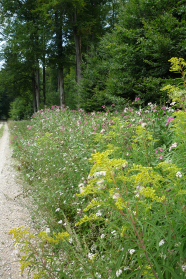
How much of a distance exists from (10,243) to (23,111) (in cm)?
3515

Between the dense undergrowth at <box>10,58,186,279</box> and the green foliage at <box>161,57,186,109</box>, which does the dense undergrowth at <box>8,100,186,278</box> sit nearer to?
the dense undergrowth at <box>10,58,186,279</box>

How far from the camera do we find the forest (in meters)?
6.59

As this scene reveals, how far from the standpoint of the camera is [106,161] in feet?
3.35

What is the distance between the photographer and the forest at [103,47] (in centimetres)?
659

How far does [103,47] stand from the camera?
38.8 feet

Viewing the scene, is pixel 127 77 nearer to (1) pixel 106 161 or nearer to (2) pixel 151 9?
(2) pixel 151 9

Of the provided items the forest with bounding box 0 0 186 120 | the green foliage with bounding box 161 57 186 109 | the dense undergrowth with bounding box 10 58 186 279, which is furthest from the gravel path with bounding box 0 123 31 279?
the forest with bounding box 0 0 186 120

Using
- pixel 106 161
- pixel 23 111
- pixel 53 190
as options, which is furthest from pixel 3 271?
pixel 23 111

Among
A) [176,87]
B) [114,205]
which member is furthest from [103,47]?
[114,205]

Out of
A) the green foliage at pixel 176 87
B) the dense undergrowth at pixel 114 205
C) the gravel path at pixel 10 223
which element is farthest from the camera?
the gravel path at pixel 10 223

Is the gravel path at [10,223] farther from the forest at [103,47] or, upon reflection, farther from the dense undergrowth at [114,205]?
the forest at [103,47]

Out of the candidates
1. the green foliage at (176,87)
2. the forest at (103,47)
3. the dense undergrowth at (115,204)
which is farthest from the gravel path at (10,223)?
the forest at (103,47)

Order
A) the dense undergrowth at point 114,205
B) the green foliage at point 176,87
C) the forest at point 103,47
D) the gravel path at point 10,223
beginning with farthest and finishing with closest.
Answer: the forest at point 103,47
the gravel path at point 10,223
the green foliage at point 176,87
the dense undergrowth at point 114,205

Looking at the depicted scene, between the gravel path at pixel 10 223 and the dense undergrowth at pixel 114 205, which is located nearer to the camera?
the dense undergrowth at pixel 114 205
